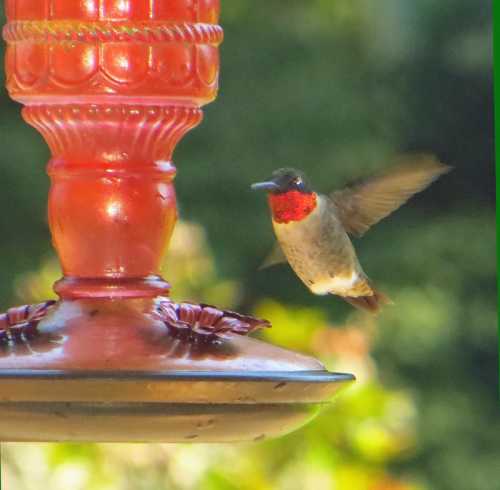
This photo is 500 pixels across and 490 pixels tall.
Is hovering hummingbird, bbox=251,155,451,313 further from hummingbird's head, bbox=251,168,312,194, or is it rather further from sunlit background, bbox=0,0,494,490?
sunlit background, bbox=0,0,494,490

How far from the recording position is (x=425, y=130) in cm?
1154

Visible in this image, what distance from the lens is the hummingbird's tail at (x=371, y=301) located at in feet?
15.6

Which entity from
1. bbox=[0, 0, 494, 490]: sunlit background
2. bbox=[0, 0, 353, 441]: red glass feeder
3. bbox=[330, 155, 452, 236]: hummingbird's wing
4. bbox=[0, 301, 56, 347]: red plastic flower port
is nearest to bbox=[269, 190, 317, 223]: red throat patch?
bbox=[330, 155, 452, 236]: hummingbird's wing

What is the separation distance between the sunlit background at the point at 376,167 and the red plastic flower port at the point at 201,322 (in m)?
5.97

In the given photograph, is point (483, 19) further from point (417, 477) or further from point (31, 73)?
point (31, 73)

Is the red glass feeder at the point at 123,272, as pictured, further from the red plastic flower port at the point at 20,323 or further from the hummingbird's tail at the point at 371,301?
the hummingbird's tail at the point at 371,301

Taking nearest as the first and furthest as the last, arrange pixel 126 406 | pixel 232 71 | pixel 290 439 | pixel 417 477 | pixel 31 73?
pixel 126 406 < pixel 31 73 < pixel 290 439 < pixel 417 477 < pixel 232 71

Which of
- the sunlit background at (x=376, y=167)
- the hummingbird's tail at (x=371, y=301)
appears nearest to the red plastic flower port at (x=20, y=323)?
the hummingbird's tail at (x=371, y=301)

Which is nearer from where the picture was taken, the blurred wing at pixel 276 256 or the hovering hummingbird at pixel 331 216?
the hovering hummingbird at pixel 331 216

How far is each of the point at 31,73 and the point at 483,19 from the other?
336 inches

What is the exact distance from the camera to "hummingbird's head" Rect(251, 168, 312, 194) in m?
4.20

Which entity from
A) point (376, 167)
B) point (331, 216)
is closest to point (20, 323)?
point (331, 216)

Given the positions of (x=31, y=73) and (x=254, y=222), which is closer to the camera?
(x=31, y=73)

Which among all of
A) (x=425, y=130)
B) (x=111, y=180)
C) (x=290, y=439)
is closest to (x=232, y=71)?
(x=425, y=130)
